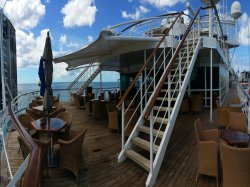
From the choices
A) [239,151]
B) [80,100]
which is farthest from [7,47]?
[239,151]

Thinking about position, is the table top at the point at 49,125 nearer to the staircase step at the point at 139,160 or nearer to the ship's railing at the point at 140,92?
the ship's railing at the point at 140,92

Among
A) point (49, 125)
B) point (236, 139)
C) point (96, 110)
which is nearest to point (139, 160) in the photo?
point (236, 139)

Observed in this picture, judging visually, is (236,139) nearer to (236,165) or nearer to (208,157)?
(208,157)

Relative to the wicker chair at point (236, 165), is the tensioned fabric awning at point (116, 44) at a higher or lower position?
higher

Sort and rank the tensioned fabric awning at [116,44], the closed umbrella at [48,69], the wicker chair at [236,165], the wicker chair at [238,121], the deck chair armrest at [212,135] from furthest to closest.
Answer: the tensioned fabric awning at [116,44] < the closed umbrella at [48,69] < the wicker chair at [238,121] < the deck chair armrest at [212,135] < the wicker chair at [236,165]

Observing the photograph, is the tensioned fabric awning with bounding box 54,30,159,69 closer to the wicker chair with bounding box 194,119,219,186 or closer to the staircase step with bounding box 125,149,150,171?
the staircase step with bounding box 125,149,150,171

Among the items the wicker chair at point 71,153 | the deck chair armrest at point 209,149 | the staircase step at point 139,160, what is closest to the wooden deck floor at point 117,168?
the staircase step at point 139,160

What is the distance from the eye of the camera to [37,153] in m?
1.54

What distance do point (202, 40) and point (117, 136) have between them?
A: 4233mm

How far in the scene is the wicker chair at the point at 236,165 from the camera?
2.70 metres

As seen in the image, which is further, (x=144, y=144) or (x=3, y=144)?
(x=144, y=144)

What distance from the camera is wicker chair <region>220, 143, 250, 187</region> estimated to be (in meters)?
2.70

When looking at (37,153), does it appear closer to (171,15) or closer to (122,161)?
(122,161)

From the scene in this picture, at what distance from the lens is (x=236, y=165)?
2.75 meters
